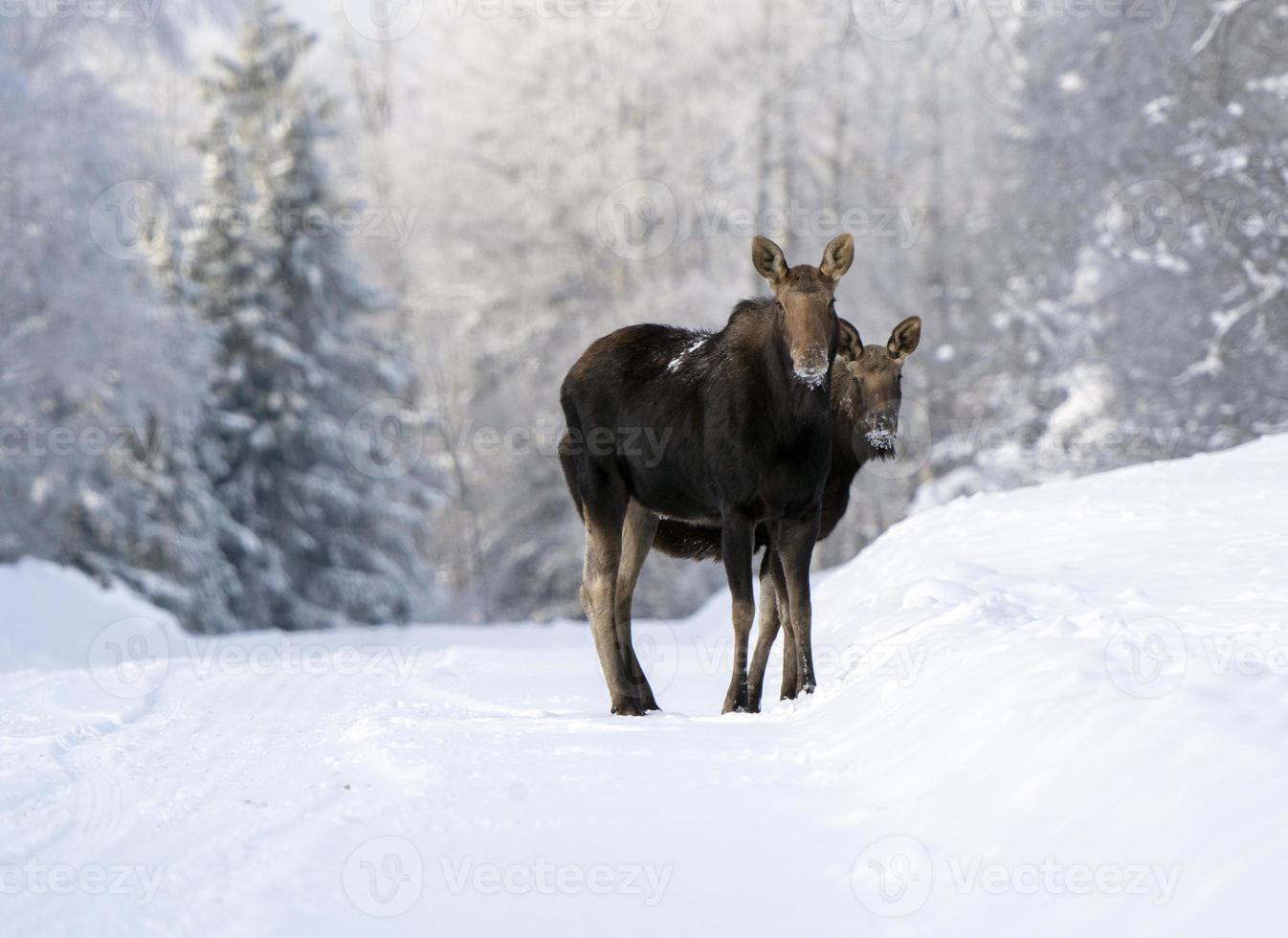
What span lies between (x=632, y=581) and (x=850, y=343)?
76.9 inches

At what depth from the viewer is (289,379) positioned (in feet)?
99.8

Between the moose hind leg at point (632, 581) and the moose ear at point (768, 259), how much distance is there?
190 centimetres

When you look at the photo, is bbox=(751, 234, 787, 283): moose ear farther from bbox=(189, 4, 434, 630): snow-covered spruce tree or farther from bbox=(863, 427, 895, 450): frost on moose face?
bbox=(189, 4, 434, 630): snow-covered spruce tree

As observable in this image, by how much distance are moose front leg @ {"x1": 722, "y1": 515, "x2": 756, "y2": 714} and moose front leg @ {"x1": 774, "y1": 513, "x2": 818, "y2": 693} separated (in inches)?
7.9

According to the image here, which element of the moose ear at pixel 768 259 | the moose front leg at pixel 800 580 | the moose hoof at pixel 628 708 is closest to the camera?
the moose ear at pixel 768 259

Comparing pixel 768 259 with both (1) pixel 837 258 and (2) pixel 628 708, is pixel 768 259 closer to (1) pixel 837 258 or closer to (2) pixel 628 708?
(1) pixel 837 258

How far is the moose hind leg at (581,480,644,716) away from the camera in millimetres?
8484

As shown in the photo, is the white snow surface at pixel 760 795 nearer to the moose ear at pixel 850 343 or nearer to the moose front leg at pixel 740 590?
the moose front leg at pixel 740 590

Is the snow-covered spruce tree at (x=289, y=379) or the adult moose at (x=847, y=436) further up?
the adult moose at (x=847, y=436)

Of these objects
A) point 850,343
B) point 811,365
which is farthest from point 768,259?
point 850,343

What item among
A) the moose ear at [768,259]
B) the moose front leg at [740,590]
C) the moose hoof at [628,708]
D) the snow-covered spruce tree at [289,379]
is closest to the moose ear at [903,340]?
the moose ear at [768,259]

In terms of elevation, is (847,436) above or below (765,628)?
above

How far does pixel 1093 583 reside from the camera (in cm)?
945

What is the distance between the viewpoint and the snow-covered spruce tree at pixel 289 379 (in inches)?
1180
